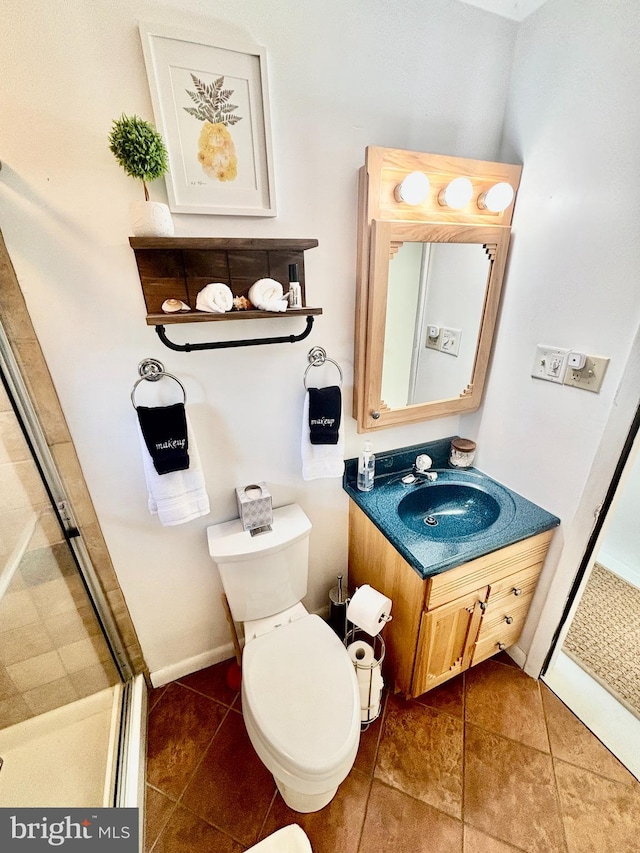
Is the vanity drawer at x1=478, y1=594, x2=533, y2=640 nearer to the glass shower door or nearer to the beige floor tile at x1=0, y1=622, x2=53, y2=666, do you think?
the glass shower door

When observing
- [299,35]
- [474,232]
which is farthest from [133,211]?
[474,232]

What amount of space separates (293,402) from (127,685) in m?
1.38

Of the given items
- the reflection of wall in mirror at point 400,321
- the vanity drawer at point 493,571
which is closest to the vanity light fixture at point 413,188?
the reflection of wall in mirror at point 400,321

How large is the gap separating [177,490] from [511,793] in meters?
1.56

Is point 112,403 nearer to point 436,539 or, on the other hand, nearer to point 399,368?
point 399,368

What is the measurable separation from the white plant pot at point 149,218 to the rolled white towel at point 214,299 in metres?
0.16

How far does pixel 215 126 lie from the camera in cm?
96

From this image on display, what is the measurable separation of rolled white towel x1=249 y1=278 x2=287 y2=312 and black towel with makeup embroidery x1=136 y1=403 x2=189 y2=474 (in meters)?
0.39

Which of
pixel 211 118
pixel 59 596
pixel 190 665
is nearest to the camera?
pixel 211 118

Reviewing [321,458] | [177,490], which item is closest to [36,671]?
[177,490]

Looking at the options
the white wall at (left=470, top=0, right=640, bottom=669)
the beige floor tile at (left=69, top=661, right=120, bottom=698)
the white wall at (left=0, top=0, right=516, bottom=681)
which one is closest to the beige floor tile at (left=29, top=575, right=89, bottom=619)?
the white wall at (left=0, top=0, right=516, bottom=681)

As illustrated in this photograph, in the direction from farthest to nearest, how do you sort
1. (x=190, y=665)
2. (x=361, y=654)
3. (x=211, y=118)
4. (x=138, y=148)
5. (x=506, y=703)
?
(x=190, y=665) → (x=506, y=703) → (x=361, y=654) → (x=211, y=118) → (x=138, y=148)

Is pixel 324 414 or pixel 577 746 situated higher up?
pixel 324 414

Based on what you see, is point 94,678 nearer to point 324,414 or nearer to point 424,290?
point 324,414
